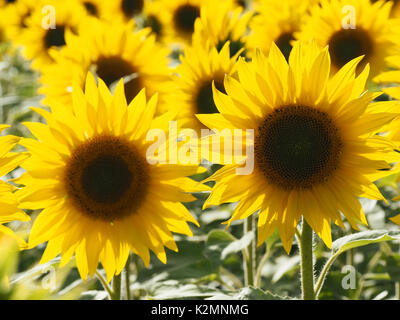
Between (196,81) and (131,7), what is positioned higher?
(131,7)

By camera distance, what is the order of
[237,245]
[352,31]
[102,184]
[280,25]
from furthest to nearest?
[280,25] < [352,31] < [237,245] < [102,184]

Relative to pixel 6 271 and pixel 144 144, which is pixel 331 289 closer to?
pixel 144 144

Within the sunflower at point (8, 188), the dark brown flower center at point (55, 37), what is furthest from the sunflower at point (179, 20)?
the sunflower at point (8, 188)

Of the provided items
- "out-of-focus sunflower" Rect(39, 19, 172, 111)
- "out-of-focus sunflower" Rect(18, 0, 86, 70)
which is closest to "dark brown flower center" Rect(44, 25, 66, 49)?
"out-of-focus sunflower" Rect(18, 0, 86, 70)

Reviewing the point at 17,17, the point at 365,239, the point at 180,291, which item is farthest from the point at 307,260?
the point at 17,17

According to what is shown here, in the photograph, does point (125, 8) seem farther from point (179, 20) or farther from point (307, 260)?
point (307, 260)

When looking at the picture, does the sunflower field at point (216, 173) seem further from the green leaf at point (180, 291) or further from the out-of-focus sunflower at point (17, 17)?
the out-of-focus sunflower at point (17, 17)
